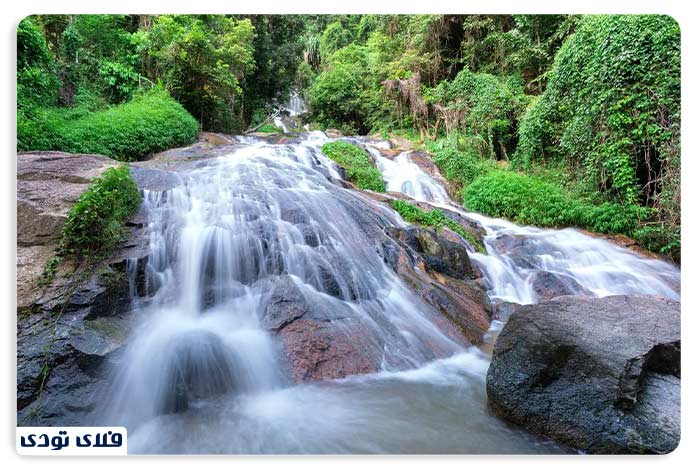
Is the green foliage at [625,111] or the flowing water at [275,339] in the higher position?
the green foliage at [625,111]

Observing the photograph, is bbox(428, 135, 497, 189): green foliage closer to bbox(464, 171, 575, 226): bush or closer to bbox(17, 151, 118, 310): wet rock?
bbox(464, 171, 575, 226): bush

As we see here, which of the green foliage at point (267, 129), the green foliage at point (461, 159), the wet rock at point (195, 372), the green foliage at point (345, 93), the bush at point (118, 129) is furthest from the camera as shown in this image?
the green foliage at point (345, 93)

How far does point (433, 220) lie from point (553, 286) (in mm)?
1886

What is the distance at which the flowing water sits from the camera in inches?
89.7

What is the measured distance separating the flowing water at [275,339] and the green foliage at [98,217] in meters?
0.31

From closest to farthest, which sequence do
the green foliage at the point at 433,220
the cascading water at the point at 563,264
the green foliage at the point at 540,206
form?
the cascading water at the point at 563,264 → the green foliage at the point at 540,206 → the green foliage at the point at 433,220

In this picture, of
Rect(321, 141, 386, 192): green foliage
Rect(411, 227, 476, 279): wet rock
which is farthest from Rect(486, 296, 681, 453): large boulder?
Rect(321, 141, 386, 192): green foliage

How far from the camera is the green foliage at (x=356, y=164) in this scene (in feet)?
26.4

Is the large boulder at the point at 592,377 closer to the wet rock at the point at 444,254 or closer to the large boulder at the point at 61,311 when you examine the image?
the wet rock at the point at 444,254

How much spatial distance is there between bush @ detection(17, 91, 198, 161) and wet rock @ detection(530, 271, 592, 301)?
5.58m

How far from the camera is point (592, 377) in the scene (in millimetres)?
2176

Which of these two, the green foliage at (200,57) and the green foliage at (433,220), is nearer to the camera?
the green foliage at (433,220)

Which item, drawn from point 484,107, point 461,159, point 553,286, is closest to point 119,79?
point 461,159

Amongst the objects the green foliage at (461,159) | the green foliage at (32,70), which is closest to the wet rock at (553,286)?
the green foliage at (461,159)
